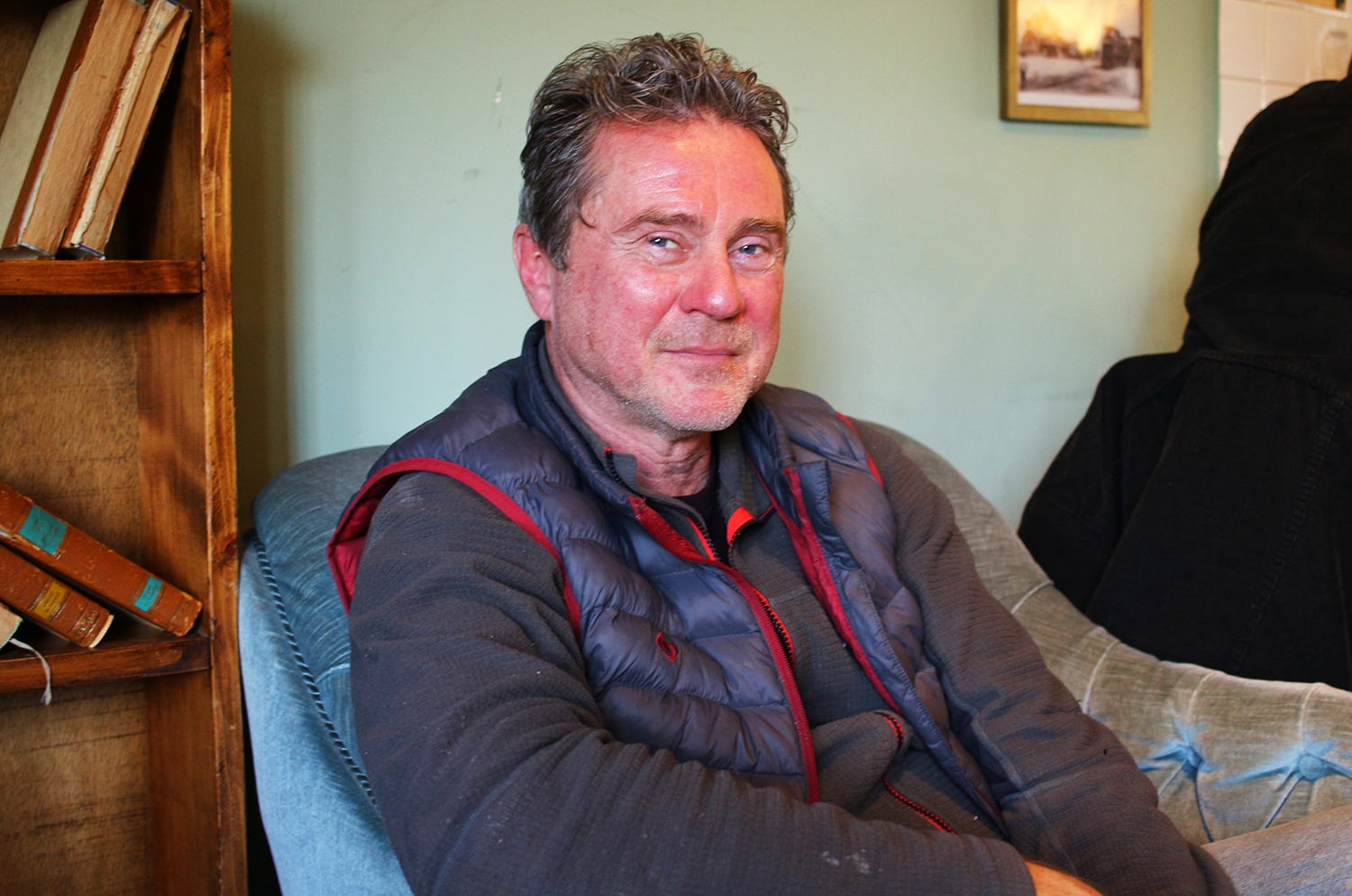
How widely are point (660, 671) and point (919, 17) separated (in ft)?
5.22

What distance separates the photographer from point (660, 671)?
1.03m

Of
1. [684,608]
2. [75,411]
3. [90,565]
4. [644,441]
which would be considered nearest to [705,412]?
[644,441]

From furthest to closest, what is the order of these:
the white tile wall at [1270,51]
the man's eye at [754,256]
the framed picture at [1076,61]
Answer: the white tile wall at [1270,51]
the framed picture at [1076,61]
the man's eye at [754,256]

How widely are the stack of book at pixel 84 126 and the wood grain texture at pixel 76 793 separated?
624 millimetres

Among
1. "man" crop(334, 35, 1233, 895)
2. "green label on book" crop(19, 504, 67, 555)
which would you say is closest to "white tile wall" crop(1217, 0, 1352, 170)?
"man" crop(334, 35, 1233, 895)

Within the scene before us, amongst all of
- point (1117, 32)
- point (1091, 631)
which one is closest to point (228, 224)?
point (1091, 631)

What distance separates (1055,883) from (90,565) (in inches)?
41.4

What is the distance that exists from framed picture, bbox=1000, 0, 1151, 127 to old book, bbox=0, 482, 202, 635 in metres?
1.83

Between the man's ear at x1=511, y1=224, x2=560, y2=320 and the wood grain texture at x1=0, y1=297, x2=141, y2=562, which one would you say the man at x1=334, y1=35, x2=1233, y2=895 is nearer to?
the man's ear at x1=511, y1=224, x2=560, y2=320

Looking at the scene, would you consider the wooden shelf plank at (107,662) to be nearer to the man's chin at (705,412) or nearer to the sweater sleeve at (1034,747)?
the man's chin at (705,412)

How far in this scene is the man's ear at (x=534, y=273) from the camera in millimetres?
1299

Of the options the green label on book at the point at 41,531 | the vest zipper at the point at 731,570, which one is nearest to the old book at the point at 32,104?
the green label on book at the point at 41,531

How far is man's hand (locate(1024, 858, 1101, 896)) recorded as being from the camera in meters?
0.81

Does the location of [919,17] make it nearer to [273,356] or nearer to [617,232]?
[617,232]
